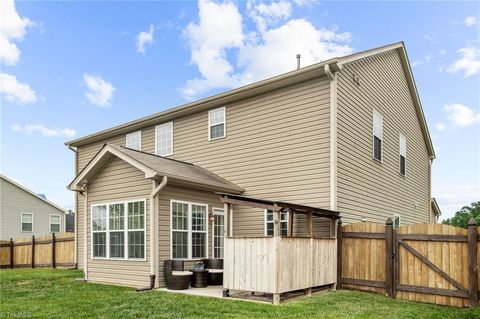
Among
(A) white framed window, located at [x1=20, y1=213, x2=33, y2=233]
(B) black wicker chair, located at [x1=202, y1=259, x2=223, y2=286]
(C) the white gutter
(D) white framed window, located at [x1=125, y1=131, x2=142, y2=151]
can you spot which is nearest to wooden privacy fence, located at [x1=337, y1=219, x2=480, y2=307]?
(B) black wicker chair, located at [x1=202, y1=259, x2=223, y2=286]

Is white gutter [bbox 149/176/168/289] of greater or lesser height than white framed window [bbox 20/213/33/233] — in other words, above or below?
above

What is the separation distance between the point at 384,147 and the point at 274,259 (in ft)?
25.7

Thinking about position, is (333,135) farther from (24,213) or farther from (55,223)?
(55,223)

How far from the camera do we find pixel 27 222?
93.1 ft

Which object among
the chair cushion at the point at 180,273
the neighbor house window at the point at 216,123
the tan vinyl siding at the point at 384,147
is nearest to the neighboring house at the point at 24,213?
the neighbor house window at the point at 216,123

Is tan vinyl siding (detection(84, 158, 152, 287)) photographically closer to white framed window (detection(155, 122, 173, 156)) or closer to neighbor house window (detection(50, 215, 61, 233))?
white framed window (detection(155, 122, 173, 156))

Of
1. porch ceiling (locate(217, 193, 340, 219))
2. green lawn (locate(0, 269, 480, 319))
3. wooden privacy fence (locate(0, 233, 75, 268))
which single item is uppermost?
porch ceiling (locate(217, 193, 340, 219))

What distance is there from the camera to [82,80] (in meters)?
20.5

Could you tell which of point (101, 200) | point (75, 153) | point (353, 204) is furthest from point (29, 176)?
point (353, 204)

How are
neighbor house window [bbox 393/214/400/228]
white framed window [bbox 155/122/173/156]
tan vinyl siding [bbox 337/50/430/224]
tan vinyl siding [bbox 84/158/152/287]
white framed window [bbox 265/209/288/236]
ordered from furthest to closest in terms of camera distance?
1. white framed window [bbox 155/122/173/156]
2. neighbor house window [bbox 393/214/400/228]
3. white framed window [bbox 265/209/288/236]
4. tan vinyl siding [bbox 337/50/430/224]
5. tan vinyl siding [bbox 84/158/152/287]

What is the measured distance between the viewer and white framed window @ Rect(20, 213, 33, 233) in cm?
2812

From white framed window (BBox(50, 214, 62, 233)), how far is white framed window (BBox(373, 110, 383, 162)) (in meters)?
25.0

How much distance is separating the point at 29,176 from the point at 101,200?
67.6 ft

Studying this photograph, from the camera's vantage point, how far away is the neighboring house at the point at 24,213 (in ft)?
89.1
